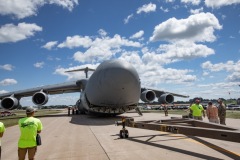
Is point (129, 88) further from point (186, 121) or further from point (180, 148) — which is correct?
point (180, 148)

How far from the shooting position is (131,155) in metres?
6.77

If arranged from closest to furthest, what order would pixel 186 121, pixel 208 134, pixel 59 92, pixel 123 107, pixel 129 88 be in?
pixel 208 134 → pixel 186 121 → pixel 129 88 → pixel 123 107 → pixel 59 92

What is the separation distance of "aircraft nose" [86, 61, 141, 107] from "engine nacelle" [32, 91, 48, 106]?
1001 cm

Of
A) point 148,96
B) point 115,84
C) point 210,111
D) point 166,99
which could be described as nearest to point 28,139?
point 210,111

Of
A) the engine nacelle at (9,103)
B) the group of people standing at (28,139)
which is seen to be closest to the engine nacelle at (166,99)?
the engine nacelle at (9,103)

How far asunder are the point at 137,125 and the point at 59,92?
2394 centimetres

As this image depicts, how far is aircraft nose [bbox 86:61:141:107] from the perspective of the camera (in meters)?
16.5

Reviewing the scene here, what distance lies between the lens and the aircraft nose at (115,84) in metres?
16.5

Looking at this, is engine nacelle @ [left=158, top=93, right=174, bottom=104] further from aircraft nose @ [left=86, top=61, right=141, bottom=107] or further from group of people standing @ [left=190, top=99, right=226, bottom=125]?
group of people standing @ [left=190, top=99, right=226, bottom=125]

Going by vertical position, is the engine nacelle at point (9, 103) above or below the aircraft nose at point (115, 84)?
below

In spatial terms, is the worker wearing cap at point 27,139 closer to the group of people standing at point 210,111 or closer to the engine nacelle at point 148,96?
the group of people standing at point 210,111

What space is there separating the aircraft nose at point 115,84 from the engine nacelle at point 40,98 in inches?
394

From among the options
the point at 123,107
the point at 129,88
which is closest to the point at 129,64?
the point at 129,88

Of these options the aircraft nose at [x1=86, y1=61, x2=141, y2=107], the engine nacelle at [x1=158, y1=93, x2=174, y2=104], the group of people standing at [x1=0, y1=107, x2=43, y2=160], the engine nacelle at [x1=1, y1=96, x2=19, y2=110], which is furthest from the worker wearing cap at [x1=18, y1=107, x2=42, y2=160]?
the engine nacelle at [x1=158, y1=93, x2=174, y2=104]
